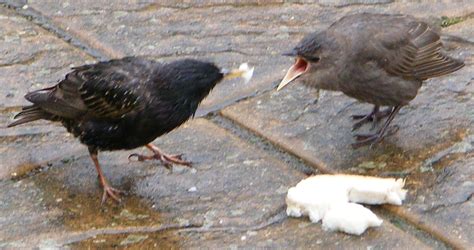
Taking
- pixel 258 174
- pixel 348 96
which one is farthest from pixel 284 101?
pixel 258 174

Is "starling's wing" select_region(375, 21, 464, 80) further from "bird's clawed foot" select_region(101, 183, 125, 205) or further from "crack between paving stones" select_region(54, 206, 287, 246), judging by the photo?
"bird's clawed foot" select_region(101, 183, 125, 205)

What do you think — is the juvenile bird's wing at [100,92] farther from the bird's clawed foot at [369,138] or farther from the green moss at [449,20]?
the green moss at [449,20]

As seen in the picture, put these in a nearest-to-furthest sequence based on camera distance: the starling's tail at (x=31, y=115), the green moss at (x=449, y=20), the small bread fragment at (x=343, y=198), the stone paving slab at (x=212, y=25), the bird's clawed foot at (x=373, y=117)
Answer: the small bread fragment at (x=343, y=198)
the starling's tail at (x=31, y=115)
the bird's clawed foot at (x=373, y=117)
the stone paving slab at (x=212, y=25)
the green moss at (x=449, y=20)

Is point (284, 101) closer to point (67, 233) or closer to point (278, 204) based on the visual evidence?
point (278, 204)

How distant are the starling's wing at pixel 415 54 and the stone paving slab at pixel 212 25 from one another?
2.36 ft

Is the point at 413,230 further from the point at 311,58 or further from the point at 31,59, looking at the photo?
the point at 31,59

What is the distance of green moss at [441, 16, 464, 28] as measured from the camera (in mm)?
6141

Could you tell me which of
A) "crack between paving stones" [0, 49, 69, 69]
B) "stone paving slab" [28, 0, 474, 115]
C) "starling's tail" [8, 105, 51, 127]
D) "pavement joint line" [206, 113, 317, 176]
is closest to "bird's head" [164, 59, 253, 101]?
"pavement joint line" [206, 113, 317, 176]

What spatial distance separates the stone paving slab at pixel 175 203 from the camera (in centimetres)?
401

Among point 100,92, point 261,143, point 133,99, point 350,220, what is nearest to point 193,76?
point 133,99

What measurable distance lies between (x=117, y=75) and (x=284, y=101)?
3.71ft

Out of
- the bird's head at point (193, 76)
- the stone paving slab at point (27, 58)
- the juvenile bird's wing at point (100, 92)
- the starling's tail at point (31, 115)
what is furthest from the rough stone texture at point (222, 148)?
the bird's head at point (193, 76)

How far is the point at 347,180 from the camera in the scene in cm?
437

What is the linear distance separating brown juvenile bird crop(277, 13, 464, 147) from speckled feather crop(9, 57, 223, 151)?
64 cm
